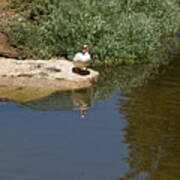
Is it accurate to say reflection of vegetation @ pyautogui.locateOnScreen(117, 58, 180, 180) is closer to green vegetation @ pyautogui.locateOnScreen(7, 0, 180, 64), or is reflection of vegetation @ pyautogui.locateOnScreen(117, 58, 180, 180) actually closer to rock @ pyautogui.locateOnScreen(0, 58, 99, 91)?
rock @ pyautogui.locateOnScreen(0, 58, 99, 91)

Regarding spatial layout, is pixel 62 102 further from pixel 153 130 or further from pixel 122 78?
pixel 122 78

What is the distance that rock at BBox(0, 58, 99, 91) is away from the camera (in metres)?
10.7

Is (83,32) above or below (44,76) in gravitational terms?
above

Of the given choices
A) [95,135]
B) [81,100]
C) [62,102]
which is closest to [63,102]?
[62,102]

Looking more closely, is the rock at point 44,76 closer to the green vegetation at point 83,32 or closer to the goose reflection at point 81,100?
the goose reflection at point 81,100

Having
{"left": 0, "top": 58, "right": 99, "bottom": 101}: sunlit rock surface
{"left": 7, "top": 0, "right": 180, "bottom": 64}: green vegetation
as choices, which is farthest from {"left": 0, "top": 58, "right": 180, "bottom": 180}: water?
{"left": 7, "top": 0, "right": 180, "bottom": 64}: green vegetation

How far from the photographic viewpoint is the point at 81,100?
962 cm

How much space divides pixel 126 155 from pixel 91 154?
515mm

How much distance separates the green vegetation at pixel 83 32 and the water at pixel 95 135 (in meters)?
2.71

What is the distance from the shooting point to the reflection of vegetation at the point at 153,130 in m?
6.11

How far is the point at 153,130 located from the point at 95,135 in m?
1.09

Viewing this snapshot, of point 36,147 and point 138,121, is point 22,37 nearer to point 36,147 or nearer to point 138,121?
point 138,121

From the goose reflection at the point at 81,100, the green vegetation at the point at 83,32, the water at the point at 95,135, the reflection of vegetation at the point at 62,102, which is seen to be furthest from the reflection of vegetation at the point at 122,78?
the green vegetation at the point at 83,32

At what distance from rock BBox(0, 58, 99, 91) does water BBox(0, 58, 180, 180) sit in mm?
411
